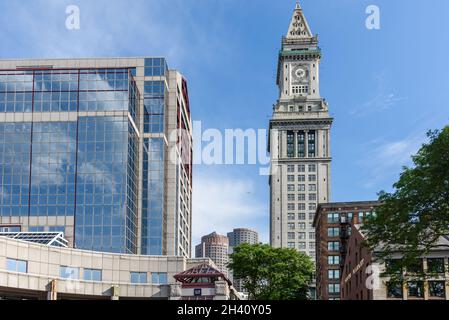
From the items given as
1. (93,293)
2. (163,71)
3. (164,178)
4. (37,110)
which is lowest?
(93,293)

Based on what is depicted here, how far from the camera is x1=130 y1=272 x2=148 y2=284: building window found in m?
69.8

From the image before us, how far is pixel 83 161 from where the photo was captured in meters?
111

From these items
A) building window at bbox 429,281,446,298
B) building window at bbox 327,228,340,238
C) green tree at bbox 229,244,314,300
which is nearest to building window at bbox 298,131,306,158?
building window at bbox 327,228,340,238

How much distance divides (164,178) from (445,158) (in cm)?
8870

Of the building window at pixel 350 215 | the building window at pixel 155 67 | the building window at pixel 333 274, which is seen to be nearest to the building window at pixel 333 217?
the building window at pixel 350 215

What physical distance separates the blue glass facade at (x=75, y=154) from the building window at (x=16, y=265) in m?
47.6

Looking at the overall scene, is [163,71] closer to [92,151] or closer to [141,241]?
[92,151]

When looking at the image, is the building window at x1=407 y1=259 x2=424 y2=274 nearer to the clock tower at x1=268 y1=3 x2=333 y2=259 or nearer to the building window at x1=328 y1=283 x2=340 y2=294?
the building window at x1=328 y1=283 x2=340 y2=294

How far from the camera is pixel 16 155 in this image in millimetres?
111562

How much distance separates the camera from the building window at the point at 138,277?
69750 mm

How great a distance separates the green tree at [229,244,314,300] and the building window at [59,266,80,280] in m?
27.4

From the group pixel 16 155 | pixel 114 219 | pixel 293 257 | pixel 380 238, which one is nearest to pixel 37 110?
pixel 16 155

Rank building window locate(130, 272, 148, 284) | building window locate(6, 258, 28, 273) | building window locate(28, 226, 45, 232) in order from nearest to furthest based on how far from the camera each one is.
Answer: building window locate(6, 258, 28, 273) < building window locate(130, 272, 148, 284) < building window locate(28, 226, 45, 232)

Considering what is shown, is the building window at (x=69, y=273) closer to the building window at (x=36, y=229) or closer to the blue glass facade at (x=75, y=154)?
the blue glass facade at (x=75, y=154)
